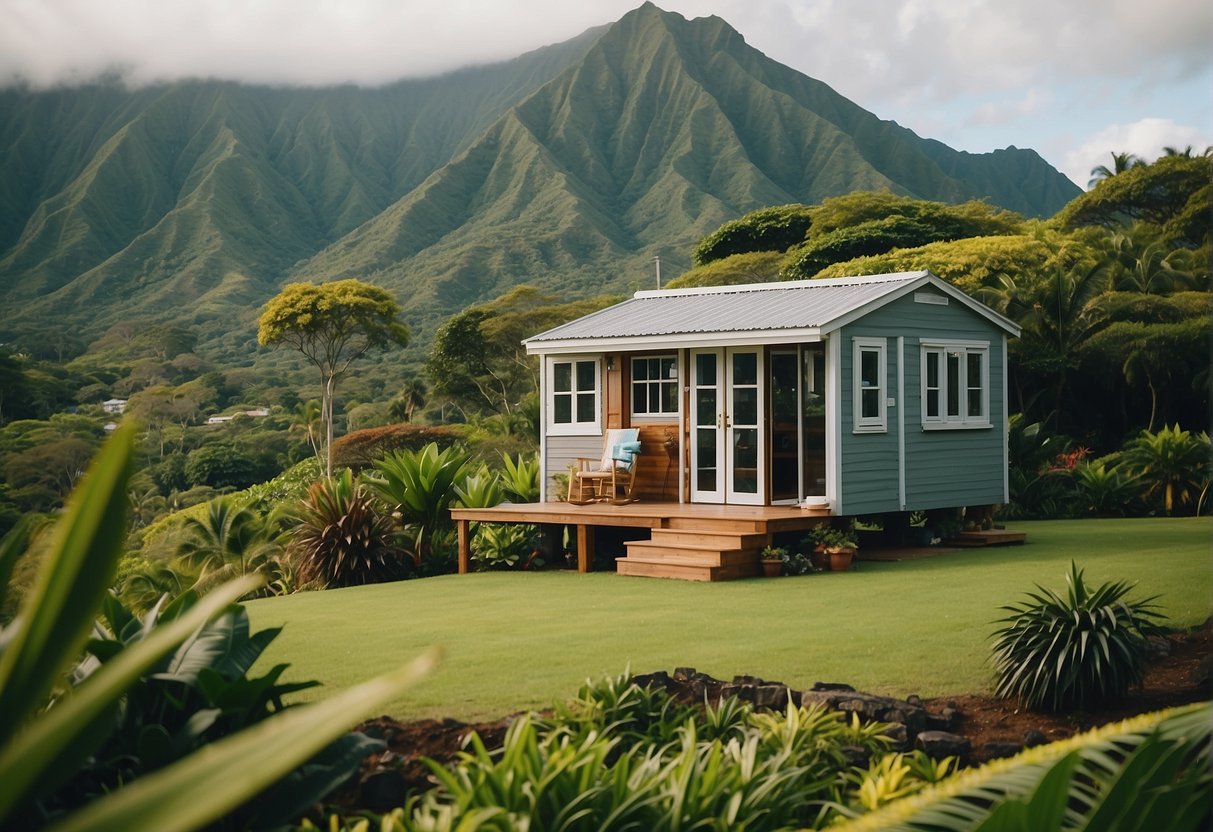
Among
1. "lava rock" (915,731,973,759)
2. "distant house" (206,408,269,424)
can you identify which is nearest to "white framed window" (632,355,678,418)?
"lava rock" (915,731,973,759)

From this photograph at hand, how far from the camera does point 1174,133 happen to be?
58.7 meters

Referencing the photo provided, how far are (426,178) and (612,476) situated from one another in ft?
308

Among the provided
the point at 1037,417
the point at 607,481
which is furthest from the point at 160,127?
the point at 607,481

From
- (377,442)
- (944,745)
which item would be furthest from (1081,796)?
(377,442)

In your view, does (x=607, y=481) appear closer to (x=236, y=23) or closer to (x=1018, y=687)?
(x=1018, y=687)

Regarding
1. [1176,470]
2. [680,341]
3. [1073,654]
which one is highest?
[680,341]

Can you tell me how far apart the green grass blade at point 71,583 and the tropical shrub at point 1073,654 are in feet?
17.7

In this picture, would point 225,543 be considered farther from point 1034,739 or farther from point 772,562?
point 1034,739

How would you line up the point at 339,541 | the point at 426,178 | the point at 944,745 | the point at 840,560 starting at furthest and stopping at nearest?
the point at 426,178 < the point at 339,541 < the point at 840,560 < the point at 944,745

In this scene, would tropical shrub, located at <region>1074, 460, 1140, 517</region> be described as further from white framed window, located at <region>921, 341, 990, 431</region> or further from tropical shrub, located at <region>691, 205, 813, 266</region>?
tropical shrub, located at <region>691, 205, 813, 266</region>

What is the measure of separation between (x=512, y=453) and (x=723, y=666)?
28469 millimetres

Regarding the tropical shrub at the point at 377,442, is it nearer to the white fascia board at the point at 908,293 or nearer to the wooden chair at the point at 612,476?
the wooden chair at the point at 612,476

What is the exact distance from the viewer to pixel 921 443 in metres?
15.7

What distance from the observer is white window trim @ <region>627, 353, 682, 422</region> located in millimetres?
15641
